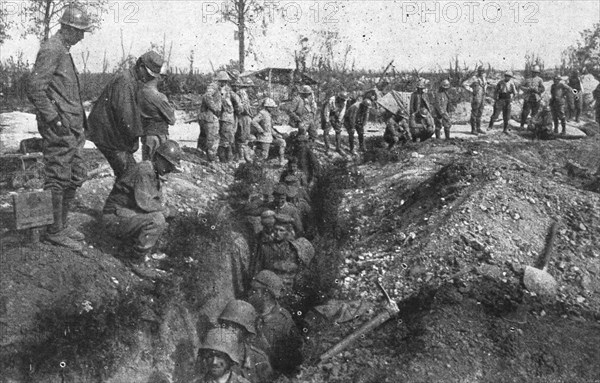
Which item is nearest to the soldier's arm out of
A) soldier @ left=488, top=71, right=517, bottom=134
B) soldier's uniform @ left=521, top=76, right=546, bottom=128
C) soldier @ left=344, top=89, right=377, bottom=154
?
soldier @ left=344, top=89, right=377, bottom=154

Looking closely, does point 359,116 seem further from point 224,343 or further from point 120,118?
point 224,343

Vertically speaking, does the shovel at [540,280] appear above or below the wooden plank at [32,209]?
below

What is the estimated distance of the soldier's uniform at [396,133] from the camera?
45.9ft

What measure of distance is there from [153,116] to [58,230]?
6.34 feet

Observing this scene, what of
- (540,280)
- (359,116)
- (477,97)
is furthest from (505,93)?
(540,280)

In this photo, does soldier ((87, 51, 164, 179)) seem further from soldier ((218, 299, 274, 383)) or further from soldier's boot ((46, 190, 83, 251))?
soldier ((218, 299, 274, 383))

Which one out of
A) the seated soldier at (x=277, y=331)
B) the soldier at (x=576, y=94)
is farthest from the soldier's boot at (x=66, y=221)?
the soldier at (x=576, y=94)

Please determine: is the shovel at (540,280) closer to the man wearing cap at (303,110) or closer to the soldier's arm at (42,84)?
the soldier's arm at (42,84)

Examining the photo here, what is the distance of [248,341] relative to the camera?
5543 millimetres

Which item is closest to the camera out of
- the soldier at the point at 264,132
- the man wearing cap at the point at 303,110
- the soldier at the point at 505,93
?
the soldier at the point at 264,132

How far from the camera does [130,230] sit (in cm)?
609

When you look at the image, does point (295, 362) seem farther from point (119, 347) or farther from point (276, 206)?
point (276, 206)

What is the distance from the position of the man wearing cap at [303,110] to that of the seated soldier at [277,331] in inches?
311

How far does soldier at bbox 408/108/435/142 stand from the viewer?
1405 centimetres
